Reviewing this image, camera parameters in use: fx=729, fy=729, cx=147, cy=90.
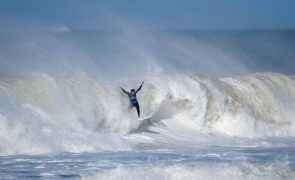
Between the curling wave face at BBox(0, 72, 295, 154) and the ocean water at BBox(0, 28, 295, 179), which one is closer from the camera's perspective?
the ocean water at BBox(0, 28, 295, 179)

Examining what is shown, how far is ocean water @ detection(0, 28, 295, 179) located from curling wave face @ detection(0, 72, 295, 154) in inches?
1.4

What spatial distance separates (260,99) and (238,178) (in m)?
16.0

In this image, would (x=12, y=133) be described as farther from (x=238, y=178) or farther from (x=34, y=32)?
(x=34, y=32)

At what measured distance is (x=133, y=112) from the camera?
2067 centimetres

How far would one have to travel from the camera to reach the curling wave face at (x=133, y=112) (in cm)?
1633

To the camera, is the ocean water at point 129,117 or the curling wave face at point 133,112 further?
the curling wave face at point 133,112

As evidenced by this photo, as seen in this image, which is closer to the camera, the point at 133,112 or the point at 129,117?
the point at 129,117

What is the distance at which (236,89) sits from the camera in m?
26.8

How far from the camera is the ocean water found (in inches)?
518

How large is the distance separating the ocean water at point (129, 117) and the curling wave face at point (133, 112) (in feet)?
0.12

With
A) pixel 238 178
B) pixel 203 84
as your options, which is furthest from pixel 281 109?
pixel 238 178

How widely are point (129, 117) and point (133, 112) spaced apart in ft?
1.34

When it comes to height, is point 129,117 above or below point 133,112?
below

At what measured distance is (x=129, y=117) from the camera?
66.6 ft
